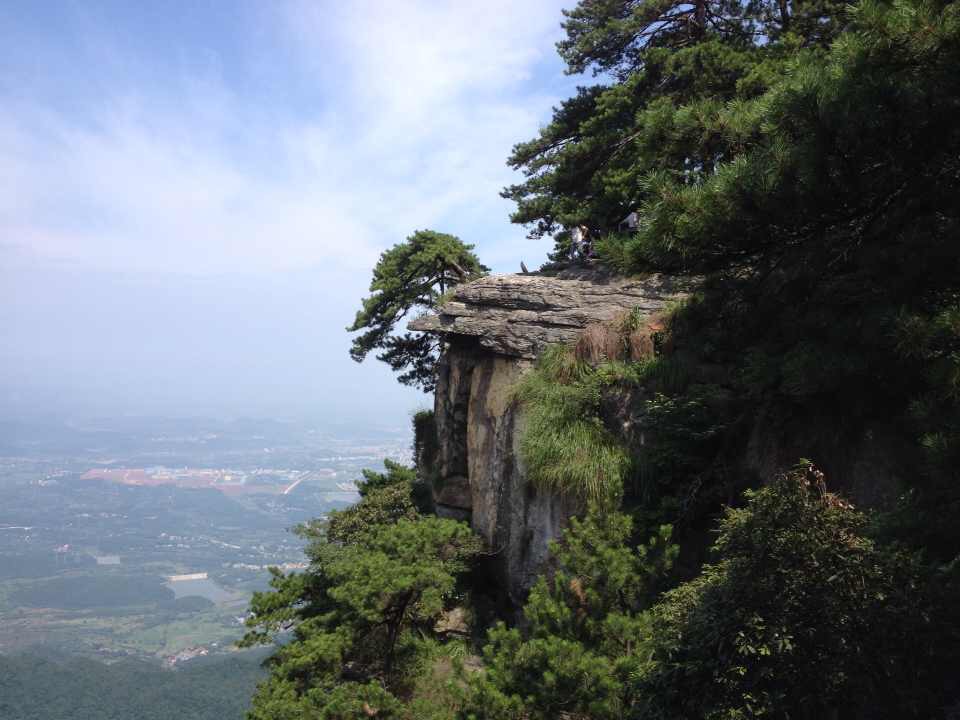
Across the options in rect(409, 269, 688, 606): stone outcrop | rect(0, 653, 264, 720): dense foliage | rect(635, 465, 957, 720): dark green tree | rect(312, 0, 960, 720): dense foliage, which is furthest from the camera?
rect(0, 653, 264, 720): dense foliage

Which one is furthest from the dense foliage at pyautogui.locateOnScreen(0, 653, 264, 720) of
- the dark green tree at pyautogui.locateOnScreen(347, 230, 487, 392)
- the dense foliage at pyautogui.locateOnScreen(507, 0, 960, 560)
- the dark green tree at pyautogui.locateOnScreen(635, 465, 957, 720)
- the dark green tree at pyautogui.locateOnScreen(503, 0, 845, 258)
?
the dark green tree at pyautogui.locateOnScreen(635, 465, 957, 720)

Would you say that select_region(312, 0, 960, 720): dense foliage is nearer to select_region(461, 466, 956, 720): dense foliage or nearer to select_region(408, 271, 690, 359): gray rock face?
select_region(461, 466, 956, 720): dense foliage

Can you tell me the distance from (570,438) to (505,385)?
242 cm

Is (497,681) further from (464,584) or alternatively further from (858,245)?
(858,245)

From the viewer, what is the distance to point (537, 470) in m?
8.03

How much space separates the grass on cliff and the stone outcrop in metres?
0.38

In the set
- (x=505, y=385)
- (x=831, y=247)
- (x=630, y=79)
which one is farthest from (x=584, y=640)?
(x=630, y=79)

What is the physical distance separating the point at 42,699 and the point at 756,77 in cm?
4653

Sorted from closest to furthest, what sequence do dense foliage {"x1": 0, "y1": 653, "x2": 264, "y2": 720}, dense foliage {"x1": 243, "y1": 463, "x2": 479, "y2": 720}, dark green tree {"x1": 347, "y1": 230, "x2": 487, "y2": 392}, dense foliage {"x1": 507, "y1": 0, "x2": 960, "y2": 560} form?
dense foliage {"x1": 507, "y1": 0, "x2": 960, "y2": 560}, dense foliage {"x1": 243, "y1": 463, "x2": 479, "y2": 720}, dark green tree {"x1": 347, "y1": 230, "x2": 487, "y2": 392}, dense foliage {"x1": 0, "y1": 653, "x2": 264, "y2": 720}

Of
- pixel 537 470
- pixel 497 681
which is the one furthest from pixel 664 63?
pixel 497 681

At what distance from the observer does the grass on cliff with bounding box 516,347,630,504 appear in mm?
7508

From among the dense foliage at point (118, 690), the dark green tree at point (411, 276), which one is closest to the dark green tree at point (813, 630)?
the dark green tree at point (411, 276)

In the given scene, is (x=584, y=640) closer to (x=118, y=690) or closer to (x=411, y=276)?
(x=411, y=276)

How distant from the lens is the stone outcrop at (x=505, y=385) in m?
8.78
